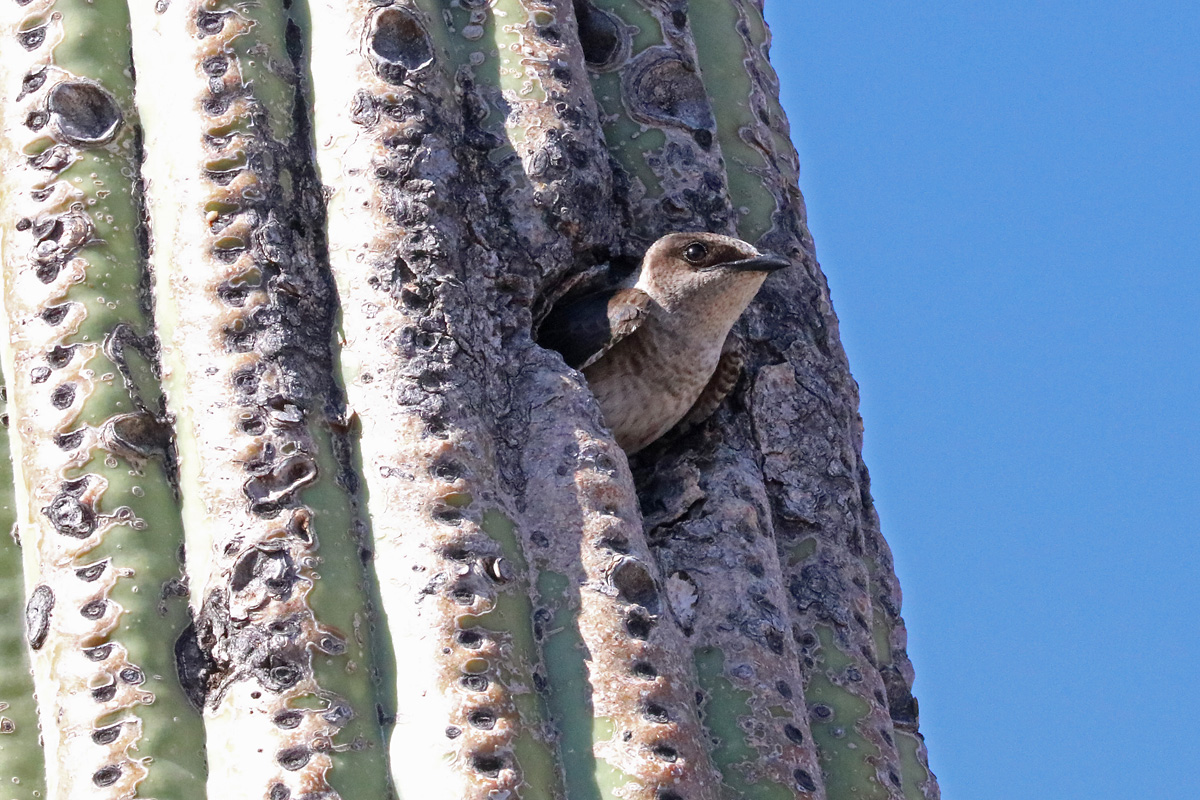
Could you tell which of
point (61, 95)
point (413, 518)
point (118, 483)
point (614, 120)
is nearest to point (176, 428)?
point (118, 483)

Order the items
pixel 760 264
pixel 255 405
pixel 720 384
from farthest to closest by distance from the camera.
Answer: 1. pixel 720 384
2. pixel 760 264
3. pixel 255 405

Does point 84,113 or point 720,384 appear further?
point 720,384

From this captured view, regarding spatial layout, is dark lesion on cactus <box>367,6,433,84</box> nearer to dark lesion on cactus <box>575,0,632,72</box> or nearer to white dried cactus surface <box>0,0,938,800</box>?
white dried cactus surface <box>0,0,938,800</box>

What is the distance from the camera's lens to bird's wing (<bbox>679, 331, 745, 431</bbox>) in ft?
18.5

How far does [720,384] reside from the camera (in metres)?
5.69

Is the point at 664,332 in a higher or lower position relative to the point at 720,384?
higher

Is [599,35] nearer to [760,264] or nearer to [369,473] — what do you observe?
[760,264]

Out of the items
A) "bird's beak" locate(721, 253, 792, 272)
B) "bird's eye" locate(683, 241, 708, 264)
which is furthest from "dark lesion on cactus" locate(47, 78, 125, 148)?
"bird's beak" locate(721, 253, 792, 272)

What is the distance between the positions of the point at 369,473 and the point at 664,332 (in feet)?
6.28

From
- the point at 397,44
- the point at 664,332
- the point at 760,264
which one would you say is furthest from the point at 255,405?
the point at 664,332

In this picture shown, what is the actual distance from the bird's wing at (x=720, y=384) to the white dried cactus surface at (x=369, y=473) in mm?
259

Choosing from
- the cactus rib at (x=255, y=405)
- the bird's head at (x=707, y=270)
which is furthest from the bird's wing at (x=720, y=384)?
the cactus rib at (x=255, y=405)

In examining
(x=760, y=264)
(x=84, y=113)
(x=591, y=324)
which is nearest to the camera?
(x=84, y=113)

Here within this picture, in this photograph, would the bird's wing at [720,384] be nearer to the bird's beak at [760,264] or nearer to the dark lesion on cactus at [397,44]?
the bird's beak at [760,264]
